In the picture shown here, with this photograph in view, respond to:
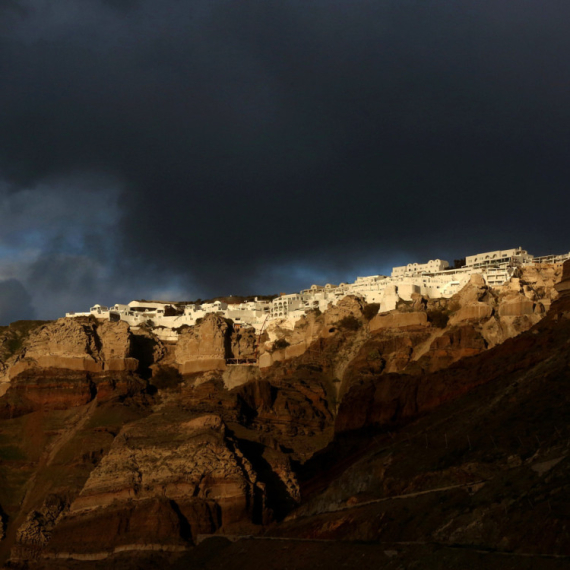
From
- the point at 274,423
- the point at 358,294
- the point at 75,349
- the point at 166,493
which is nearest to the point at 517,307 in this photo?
the point at 274,423

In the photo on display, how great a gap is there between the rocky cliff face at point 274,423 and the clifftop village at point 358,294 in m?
4.01

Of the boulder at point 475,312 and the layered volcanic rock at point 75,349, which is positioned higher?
the layered volcanic rock at point 75,349

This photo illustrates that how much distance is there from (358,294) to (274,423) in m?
36.5

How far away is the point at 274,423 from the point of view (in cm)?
9100

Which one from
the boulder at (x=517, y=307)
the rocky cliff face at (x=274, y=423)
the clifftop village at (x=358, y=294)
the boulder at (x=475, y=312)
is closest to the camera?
the rocky cliff face at (x=274, y=423)

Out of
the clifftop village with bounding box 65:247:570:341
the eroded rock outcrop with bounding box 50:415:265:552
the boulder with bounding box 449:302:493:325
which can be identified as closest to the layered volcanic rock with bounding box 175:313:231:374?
the clifftop village with bounding box 65:247:570:341

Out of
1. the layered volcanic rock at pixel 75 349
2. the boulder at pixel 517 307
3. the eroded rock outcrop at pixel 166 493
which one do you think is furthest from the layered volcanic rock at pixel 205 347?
the eroded rock outcrop at pixel 166 493

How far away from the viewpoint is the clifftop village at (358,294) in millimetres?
113125

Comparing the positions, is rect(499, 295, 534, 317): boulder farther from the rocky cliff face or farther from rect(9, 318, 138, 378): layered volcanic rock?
rect(9, 318, 138, 378): layered volcanic rock

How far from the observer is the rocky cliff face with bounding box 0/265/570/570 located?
2089 inches

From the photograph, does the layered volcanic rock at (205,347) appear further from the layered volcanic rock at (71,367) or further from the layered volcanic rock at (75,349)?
the layered volcanic rock at (75,349)

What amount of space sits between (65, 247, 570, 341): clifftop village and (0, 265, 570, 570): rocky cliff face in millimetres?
4008

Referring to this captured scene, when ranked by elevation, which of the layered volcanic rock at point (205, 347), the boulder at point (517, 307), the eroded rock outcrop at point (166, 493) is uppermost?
the layered volcanic rock at point (205, 347)

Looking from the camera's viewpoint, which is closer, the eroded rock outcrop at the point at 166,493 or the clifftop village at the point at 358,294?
the eroded rock outcrop at the point at 166,493
